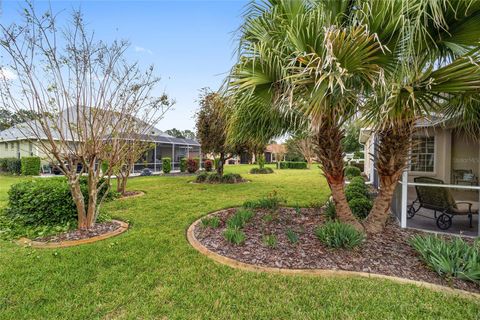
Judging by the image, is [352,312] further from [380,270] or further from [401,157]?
[401,157]

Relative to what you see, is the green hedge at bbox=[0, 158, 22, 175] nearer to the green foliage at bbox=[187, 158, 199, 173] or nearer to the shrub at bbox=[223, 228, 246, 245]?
the green foliage at bbox=[187, 158, 199, 173]


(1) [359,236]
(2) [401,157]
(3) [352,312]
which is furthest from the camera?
(2) [401,157]

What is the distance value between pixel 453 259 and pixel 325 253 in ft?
5.51

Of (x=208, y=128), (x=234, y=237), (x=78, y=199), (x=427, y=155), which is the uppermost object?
(x=208, y=128)

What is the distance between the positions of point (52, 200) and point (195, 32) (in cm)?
670

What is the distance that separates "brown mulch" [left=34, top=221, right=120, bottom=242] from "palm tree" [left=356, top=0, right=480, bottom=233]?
225 inches

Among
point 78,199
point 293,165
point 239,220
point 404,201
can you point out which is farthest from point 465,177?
point 293,165

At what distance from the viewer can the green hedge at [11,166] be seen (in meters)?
18.0

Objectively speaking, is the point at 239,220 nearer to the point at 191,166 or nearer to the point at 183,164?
the point at 191,166

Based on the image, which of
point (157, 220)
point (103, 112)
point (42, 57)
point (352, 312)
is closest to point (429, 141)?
point (352, 312)

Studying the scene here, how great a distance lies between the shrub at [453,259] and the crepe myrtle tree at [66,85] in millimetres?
6267

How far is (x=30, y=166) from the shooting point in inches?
670

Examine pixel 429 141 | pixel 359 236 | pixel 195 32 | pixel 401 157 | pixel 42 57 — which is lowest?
pixel 359 236

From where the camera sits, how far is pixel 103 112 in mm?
5512
